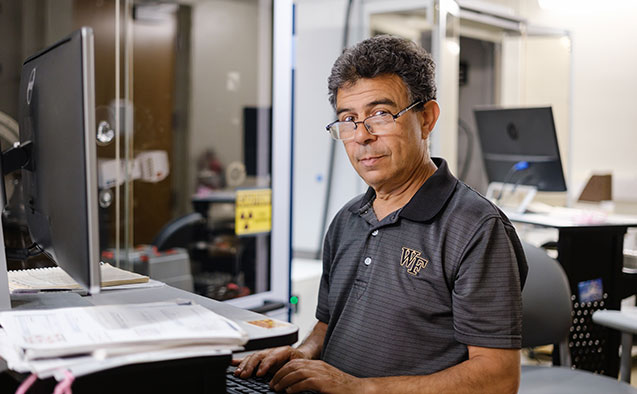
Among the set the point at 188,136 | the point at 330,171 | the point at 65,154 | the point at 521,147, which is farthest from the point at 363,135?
the point at 330,171

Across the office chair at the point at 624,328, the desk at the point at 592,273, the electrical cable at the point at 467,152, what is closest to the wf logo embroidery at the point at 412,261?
the office chair at the point at 624,328

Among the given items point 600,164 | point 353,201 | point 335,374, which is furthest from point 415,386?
point 600,164

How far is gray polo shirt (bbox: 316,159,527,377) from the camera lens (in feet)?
4.07

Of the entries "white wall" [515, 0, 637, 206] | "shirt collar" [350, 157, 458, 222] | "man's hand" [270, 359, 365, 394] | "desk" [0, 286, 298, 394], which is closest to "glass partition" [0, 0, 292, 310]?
"shirt collar" [350, 157, 458, 222]

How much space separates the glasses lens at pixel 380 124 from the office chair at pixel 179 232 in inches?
67.9

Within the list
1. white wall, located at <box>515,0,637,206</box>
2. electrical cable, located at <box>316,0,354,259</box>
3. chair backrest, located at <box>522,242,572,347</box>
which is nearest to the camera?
chair backrest, located at <box>522,242,572,347</box>

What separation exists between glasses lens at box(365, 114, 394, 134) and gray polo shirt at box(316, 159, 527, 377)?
144 mm

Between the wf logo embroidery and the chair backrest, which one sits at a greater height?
the wf logo embroidery

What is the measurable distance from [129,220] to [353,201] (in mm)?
1334

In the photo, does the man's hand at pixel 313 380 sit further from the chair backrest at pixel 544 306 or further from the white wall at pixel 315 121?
the white wall at pixel 315 121

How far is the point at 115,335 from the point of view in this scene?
0.87 metres

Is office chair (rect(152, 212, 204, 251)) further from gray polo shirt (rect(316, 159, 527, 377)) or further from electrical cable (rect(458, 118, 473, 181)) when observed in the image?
electrical cable (rect(458, 118, 473, 181))

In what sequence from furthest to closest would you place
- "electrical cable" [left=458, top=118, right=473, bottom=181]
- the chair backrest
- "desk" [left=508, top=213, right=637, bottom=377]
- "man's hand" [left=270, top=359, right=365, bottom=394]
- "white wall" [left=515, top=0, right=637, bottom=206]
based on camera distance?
"white wall" [left=515, top=0, right=637, bottom=206]
"electrical cable" [left=458, top=118, right=473, bottom=181]
"desk" [left=508, top=213, right=637, bottom=377]
the chair backrest
"man's hand" [left=270, top=359, right=365, bottom=394]

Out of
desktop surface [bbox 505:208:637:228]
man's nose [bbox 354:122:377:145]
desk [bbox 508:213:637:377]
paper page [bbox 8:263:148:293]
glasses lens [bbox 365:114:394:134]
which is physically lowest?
desk [bbox 508:213:637:377]
